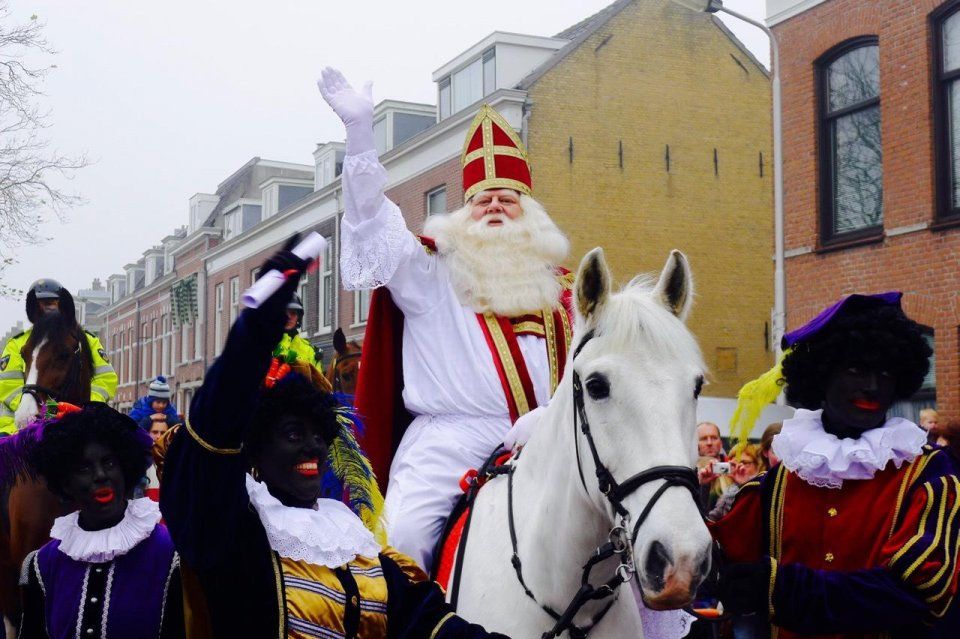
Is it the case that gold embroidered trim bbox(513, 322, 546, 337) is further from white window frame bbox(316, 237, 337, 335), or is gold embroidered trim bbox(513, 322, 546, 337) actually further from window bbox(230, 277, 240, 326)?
window bbox(230, 277, 240, 326)

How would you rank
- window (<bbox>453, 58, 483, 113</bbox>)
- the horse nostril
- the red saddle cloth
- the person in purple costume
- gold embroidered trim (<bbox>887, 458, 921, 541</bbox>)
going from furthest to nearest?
window (<bbox>453, 58, 483, 113</bbox>) < the red saddle cloth < the person in purple costume < gold embroidered trim (<bbox>887, 458, 921, 541</bbox>) < the horse nostril

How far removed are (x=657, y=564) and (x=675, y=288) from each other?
101 centimetres

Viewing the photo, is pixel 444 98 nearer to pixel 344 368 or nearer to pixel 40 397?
pixel 344 368

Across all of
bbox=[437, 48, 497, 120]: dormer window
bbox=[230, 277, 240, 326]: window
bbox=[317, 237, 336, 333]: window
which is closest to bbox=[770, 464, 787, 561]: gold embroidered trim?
bbox=[437, 48, 497, 120]: dormer window

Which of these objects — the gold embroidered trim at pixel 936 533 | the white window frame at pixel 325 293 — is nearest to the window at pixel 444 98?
the white window frame at pixel 325 293

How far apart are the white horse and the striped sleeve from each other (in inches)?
31.2

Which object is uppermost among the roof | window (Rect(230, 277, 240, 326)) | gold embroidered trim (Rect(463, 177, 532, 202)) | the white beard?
the roof

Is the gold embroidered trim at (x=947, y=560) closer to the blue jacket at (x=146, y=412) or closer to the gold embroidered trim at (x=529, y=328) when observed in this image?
the gold embroidered trim at (x=529, y=328)

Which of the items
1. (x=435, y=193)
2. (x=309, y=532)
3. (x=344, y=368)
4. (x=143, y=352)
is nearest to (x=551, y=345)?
(x=309, y=532)

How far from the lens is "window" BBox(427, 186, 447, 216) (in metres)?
23.2

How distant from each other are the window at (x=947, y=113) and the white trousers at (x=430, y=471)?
1048cm

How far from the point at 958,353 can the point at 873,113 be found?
3.65 m

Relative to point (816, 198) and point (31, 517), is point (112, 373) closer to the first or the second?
point (31, 517)

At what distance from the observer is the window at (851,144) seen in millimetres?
14023
